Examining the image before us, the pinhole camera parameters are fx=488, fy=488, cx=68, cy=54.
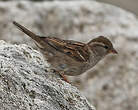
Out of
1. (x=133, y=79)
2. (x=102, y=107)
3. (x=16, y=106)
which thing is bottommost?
(x=102, y=107)

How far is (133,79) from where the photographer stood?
30.2 feet

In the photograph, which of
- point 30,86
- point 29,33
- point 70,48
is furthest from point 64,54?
point 30,86

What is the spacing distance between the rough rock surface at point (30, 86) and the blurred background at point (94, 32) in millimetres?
3390

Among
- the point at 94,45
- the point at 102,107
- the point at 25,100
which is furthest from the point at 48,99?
the point at 102,107

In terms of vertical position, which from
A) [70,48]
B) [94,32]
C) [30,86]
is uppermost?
[70,48]

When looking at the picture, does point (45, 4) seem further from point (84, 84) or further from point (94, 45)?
point (94, 45)

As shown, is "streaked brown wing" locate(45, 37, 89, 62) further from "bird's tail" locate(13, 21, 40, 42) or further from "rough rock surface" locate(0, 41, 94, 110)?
"rough rock surface" locate(0, 41, 94, 110)

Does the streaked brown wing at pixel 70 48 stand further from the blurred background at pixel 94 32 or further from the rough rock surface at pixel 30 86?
the blurred background at pixel 94 32

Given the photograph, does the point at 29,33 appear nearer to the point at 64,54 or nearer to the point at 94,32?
the point at 64,54

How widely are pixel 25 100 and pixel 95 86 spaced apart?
471 cm

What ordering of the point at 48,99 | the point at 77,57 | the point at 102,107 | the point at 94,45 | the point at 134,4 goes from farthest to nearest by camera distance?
1. the point at 134,4
2. the point at 102,107
3. the point at 94,45
4. the point at 77,57
5. the point at 48,99

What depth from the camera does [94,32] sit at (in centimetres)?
1005

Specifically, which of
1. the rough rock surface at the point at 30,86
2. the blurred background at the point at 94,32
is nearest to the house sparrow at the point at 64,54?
the rough rock surface at the point at 30,86

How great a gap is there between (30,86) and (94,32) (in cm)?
549
